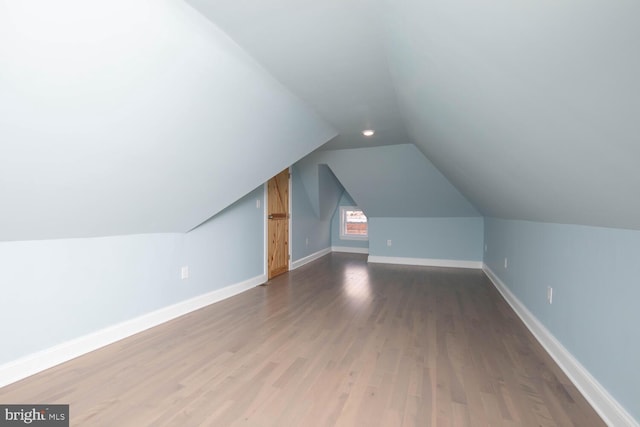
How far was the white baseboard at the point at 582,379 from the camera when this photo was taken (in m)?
1.44

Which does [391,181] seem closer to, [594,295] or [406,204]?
[406,204]

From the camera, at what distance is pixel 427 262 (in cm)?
582

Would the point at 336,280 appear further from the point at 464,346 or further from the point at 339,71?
the point at 339,71

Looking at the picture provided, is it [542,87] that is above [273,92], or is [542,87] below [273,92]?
below

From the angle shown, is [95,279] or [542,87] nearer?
[542,87]

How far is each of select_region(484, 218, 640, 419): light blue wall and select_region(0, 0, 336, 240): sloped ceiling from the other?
2338 millimetres

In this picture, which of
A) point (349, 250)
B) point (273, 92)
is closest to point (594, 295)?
point (273, 92)

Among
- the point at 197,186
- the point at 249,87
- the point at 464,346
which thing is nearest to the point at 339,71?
the point at 249,87

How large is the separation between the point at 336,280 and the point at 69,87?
3.86 meters

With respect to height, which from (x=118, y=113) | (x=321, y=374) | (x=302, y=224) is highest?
(x=118, y=113)

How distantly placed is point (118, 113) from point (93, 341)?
1.77 meters

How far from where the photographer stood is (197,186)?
2.59 m

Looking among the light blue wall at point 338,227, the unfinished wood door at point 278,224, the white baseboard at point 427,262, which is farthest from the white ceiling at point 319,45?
the light blue wall at point 338,227

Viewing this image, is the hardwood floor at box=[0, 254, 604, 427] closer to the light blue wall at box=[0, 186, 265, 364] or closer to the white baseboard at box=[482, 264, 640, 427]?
the white baseboard at box=[482, 264, 640, 427]
